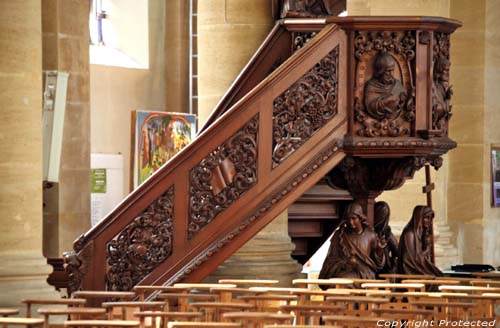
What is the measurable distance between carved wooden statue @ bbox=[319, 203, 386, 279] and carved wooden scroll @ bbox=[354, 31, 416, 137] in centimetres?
97

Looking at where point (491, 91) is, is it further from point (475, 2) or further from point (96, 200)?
point (96, 200)

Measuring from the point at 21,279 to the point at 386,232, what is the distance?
3.64 meters

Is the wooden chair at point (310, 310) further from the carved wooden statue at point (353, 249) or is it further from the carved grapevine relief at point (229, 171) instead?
the carved wooden statue at point (353, 249)

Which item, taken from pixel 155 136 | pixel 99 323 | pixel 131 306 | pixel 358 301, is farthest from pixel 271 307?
pixel 155 136

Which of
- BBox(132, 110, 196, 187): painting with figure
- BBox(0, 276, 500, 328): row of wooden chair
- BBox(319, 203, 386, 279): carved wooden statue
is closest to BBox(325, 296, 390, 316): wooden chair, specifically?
BBox(0, 276, 500, 328): row of wooden chair

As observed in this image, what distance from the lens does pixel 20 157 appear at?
37.9 ft

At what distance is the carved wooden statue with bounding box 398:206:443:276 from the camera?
1318cm

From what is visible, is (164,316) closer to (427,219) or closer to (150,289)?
(150,289)

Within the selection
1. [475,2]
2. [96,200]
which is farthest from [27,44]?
[96,200]

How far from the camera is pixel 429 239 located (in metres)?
13.3

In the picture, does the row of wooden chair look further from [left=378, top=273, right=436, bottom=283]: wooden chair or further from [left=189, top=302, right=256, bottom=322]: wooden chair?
[left=378, top=273, right=436, bottom=283]: wooden chair

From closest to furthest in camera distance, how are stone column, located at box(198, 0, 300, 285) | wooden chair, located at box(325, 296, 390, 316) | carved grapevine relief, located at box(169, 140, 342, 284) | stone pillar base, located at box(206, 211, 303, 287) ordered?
1. wooden chair, located at box(325, 296, 390, 316)
2. carved grapevine relief, located at box(169, 140, 342, 284)
3. stone pillar base, located at box(206, 211, 303, 287)
4. stone column, located at box(198, 0, 300, 285)

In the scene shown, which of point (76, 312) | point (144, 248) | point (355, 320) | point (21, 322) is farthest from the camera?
point (144, 248)

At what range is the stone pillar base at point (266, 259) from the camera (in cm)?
1369
